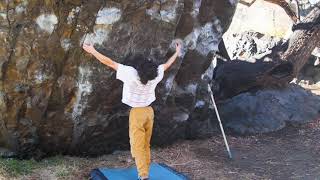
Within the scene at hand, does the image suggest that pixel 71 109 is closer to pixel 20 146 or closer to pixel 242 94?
pixel 20 146

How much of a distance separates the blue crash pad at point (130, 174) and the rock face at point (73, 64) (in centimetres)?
79

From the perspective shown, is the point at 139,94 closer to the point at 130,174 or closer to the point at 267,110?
the point at 130,174

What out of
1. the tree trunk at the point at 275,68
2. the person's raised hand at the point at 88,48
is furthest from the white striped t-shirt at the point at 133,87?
the tree trunk at the point at 275,68

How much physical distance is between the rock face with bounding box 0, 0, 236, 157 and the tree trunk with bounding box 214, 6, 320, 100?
A: 8.68ft

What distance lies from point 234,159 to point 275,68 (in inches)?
115

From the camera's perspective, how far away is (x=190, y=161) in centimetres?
688

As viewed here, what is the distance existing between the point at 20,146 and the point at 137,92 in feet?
6.35

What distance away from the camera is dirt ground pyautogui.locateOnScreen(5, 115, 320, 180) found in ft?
20.6

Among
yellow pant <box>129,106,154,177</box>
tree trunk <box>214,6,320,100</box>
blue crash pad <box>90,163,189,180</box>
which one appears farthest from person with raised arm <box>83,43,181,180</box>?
tree trunk <box>214,6,320,100</box>

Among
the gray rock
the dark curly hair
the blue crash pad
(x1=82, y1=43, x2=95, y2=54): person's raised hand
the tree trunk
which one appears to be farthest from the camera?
the tree trunk

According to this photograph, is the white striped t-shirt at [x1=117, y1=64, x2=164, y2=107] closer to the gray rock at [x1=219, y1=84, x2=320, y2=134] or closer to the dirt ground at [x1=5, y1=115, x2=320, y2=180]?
the dirt ground at [x1=5, y1=115, x2=320, y2=180]

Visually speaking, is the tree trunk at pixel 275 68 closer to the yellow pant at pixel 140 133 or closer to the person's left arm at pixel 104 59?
the yellow pant at pixel 140 133

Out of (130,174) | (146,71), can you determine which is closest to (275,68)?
(130,174)

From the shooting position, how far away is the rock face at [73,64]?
5.80 metres
